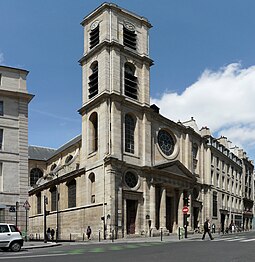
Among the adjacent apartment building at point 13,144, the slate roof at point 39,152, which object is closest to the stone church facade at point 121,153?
the adjacent apartment building at point 13,144

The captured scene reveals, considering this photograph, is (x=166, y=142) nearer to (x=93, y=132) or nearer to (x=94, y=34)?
(x=93, y=132)

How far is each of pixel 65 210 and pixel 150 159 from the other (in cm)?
1186

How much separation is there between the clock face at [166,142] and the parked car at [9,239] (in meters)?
32.2

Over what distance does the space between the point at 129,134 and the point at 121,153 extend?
3254 millimetres

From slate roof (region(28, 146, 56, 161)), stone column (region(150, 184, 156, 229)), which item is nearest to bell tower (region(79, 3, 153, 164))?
stone column (region(150, 184, 156, 229))

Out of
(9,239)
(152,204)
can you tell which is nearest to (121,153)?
(152,204)

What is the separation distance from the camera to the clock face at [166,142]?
2202 inches

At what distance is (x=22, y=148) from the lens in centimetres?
3809

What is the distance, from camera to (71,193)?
179 ft

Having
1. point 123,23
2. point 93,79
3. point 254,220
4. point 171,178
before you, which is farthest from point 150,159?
point 254,220

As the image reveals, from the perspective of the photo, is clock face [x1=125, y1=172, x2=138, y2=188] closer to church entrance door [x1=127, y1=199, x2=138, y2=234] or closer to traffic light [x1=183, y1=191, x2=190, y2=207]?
church entrance door [x1=127, y1=199, x2=138, y2=234]

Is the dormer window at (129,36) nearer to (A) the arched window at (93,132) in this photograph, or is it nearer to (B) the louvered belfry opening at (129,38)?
(B) the louvered belfry opening at (129,38)

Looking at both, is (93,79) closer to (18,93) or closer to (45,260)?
(18,93)

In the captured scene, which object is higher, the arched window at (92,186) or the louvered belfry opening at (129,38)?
the louvered belfry opening at (129,38)
